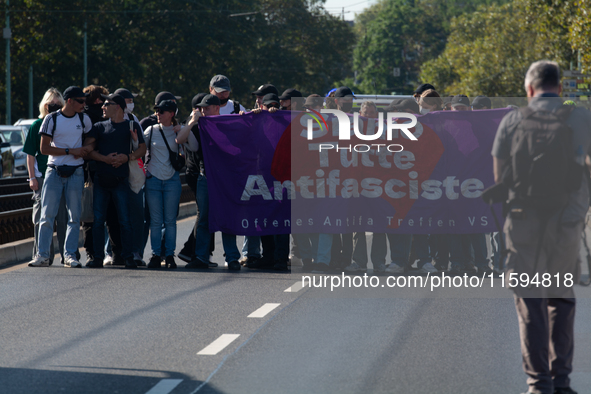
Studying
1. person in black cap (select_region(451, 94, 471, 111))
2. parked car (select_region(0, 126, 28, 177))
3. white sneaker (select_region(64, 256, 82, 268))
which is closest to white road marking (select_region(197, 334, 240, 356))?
white sneaker (select_region(64, 256, 82, 268))

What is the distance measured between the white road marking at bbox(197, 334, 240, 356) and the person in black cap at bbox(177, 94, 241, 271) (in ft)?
13.1

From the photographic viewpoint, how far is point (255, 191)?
11.1 m

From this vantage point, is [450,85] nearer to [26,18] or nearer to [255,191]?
[26,18]

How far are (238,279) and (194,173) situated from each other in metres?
1.73

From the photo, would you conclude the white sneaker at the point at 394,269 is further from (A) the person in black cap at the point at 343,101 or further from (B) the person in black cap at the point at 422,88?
(B) the person in black cap at the point at 422,88

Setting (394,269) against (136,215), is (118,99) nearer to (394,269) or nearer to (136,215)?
(136,215)

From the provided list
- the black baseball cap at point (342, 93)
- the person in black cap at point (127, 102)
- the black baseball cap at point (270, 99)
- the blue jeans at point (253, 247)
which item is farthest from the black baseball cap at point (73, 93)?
the black baseball cap at point (342, 93)

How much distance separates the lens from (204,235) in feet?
36.2

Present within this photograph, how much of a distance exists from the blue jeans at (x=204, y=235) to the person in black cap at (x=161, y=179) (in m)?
0.30

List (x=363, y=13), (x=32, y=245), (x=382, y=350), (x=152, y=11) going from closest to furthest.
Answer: (x=382, y=350)
(x=32, y=245)
(x=152, y=11)
(x=363, y=13)

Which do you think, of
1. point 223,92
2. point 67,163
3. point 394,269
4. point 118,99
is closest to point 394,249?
point 394,269

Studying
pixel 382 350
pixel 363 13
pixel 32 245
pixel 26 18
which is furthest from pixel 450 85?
pixel 382 350

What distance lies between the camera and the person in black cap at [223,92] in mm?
11344

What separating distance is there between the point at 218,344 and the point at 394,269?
4.29 m
